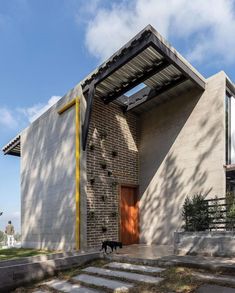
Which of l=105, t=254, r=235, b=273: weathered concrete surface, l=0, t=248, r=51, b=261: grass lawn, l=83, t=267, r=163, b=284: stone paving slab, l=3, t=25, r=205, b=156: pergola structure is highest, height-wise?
l=3, t=25, r=205, b=156: pergola structure

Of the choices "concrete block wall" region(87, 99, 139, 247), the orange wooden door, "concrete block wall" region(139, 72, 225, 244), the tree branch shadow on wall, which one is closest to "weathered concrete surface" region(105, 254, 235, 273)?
"concrete block wall" region(87, 99, 139, 247)

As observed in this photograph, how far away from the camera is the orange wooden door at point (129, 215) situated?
11.2m

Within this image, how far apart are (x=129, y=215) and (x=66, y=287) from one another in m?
6.30

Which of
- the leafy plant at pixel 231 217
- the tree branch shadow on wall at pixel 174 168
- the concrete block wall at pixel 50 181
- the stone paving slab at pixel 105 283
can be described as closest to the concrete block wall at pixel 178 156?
the tree branch shadow on wall at pixel 174 168

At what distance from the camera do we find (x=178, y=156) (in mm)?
10867

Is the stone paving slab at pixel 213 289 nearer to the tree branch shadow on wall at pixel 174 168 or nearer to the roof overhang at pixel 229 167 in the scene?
the roof overhang at pixel 229 167

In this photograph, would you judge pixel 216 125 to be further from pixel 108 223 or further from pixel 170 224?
pixel 108 223

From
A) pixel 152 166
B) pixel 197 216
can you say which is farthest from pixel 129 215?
pixel 197 216

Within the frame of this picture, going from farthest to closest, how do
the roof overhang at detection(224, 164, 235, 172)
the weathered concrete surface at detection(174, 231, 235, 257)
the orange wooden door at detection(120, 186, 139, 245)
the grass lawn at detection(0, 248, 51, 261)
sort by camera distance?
the orange wooden door at detection(120, 186, 139, 245) → the roof overhang at detection(224, 164, 235, 172) → the grass lawn at detection(0, 248, 51, 261) → the weathered concrete surface at detection(174, 231, 235, 257)

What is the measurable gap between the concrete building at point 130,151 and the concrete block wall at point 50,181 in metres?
0.04

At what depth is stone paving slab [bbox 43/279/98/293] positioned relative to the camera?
205 inches

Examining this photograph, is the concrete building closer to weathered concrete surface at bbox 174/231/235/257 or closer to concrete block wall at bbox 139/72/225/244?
concrete block wall at bbox 139/72/225/244

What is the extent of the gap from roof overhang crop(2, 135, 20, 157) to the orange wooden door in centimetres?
618

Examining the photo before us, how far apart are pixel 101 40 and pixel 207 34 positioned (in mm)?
3647
